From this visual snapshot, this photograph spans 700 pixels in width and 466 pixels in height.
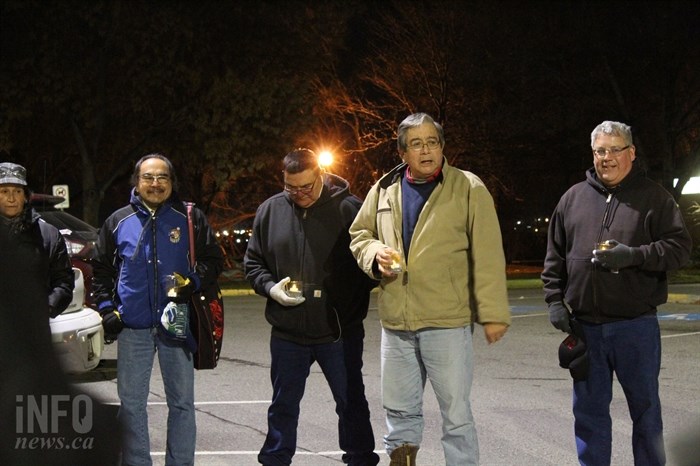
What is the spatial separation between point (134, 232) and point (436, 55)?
27.3 metres

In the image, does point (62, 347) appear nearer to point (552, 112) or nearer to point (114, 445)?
point (114, 445)

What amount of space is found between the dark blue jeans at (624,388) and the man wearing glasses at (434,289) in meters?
0.76

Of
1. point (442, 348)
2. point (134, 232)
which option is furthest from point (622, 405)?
point (134, 232)

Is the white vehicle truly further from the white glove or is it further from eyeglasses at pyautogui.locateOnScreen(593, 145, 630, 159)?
eyeglasses at pyautogui.locateOnScreen(593, 145, 630, 159)

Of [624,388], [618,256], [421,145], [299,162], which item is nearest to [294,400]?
[299,162]

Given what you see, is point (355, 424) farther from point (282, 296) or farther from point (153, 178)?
point (153, 178)

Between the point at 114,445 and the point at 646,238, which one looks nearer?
the point at 114,445

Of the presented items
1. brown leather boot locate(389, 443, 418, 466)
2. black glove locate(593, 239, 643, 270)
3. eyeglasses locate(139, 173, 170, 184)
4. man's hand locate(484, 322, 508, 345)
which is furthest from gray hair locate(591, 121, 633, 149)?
eyeglasses locate(139, 173, 170, 184)

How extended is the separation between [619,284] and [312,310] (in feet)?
5.76

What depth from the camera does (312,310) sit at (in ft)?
19.6

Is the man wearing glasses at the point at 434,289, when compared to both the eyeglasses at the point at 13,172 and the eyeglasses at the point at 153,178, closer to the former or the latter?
the eyeglasses at the point at 153,178

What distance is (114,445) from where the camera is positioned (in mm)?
2939

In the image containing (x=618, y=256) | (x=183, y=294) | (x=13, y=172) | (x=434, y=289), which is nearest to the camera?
(x=434, y=289)

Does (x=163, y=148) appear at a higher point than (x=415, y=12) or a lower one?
lower
